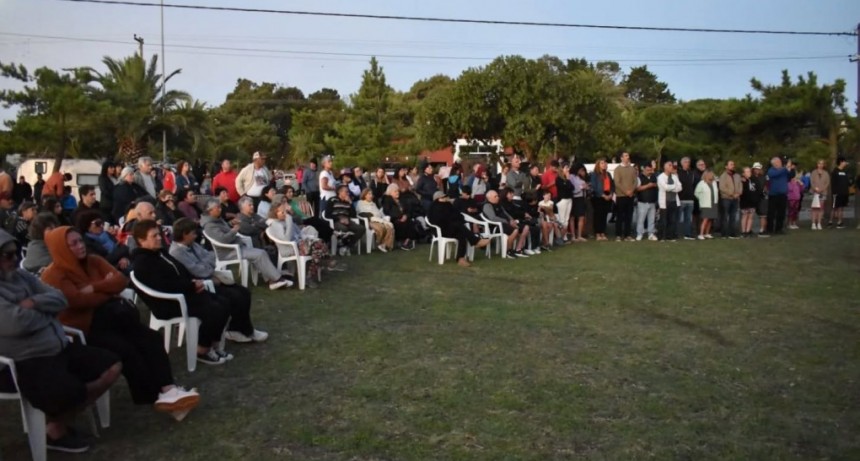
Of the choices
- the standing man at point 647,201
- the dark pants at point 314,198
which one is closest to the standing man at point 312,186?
the dark pants at point 314,198

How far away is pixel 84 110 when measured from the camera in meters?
25.3

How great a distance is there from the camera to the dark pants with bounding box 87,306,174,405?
437 cm

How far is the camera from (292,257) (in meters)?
8.87

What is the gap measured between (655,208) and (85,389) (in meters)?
12.1

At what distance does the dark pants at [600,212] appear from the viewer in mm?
14484

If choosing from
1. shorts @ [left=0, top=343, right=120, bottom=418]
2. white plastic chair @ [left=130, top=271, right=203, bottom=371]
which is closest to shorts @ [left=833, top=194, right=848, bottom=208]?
white plastic chair @ [left=130, top=271, right=203, bottom=371]

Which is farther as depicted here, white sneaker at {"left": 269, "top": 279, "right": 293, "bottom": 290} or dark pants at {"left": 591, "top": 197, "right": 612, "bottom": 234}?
dark pants at {"left": 591, "top": 197, "right": 612, "bottom": 234}

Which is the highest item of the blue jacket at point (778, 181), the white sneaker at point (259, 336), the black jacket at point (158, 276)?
the blue jacket at point (778, 181)

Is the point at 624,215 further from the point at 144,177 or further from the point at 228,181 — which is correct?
the point at 144,177

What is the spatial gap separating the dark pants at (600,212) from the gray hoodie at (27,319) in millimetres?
11650

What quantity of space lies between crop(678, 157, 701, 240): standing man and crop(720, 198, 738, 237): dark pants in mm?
647

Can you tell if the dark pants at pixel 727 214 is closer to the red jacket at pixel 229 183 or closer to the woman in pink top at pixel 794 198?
the woman in pink top at pixel 794 198

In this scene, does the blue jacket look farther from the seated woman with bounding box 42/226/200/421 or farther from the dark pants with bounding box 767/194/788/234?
the seated woman with bounding box 42/226/200/421

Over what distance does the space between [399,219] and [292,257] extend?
422cm
